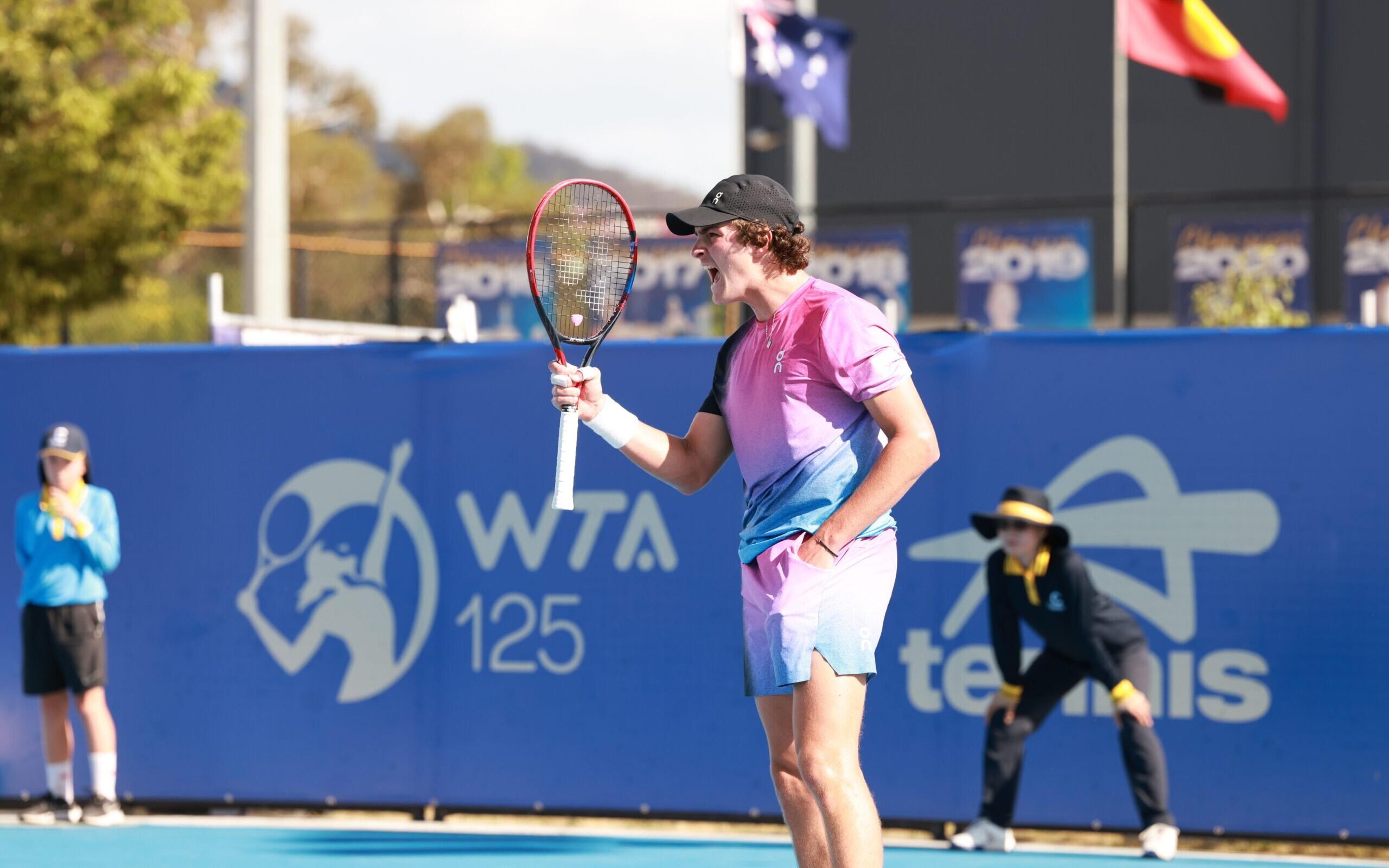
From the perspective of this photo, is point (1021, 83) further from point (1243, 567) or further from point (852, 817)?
point (852, 817)

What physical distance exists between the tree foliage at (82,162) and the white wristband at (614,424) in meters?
11.8

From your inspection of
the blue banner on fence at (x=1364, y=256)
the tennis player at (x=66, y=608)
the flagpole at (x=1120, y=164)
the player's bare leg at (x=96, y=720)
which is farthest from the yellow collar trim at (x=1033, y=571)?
the flagpole at (x=1120, y=164)

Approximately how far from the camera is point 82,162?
1489cm

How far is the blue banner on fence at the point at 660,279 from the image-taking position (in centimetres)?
1599

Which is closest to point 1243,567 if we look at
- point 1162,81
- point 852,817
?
point 852,817

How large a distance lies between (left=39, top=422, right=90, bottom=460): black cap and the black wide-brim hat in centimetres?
382

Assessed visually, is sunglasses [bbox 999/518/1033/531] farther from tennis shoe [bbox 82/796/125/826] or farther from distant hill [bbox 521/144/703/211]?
distant hill [bbox 521/144/703/211]

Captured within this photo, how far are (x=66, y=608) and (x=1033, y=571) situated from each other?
4067 millimetres

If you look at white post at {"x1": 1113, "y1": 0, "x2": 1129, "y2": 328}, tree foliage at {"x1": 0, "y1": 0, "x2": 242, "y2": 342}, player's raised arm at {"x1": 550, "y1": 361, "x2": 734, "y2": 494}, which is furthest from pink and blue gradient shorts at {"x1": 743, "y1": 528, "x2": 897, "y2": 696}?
white post at {"x1": 1113, "y1": 0, "x2": 1129, "y2": 328}

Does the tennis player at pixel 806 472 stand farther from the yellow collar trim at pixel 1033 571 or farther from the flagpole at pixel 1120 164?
the flagpole at pixel 1120 164

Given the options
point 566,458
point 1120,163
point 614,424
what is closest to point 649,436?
point 614,424

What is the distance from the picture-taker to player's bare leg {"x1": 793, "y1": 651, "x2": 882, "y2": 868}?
4.02 metres

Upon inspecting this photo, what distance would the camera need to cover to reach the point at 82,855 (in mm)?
6859

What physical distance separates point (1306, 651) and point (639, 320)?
1036 cm
